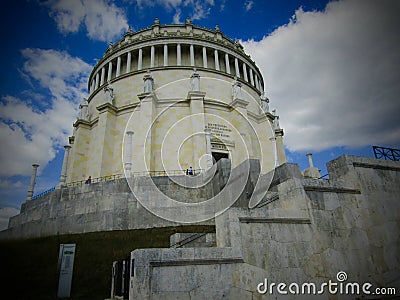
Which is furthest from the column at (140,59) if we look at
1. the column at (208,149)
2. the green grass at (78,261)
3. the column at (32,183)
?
the green grass at (78,261)

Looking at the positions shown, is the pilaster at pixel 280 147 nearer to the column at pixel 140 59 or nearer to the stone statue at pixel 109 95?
the column at pixel 140 59

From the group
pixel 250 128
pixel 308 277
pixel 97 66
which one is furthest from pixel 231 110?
pixel 308 277

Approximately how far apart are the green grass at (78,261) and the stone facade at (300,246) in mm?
5018

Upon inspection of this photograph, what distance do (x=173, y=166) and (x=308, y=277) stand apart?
19.0 meters

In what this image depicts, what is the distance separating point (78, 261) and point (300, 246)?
10.0 metres

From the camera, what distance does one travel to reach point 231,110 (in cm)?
2919

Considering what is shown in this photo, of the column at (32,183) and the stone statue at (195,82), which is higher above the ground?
the stone statue at (195,82)

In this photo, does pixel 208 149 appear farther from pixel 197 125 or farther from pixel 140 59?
pixel 140 59

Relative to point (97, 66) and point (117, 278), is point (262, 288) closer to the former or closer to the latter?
point (117, 278)

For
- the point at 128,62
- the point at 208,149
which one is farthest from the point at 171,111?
the point at 128,62

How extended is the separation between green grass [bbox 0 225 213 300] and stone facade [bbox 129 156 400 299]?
5.02 meters

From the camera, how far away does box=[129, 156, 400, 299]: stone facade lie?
613cm

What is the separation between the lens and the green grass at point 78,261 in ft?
33.2

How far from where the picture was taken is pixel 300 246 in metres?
7.41
